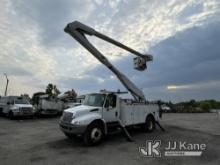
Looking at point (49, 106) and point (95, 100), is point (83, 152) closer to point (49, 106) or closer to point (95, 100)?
point (95, 100)

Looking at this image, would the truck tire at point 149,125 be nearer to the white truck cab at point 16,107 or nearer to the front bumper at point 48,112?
the white truck cab at point 16,107

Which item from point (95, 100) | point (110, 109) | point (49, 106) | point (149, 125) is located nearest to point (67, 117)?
point (95, 100)

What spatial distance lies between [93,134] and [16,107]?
41.6ft

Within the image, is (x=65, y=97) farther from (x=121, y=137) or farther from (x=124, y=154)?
(x=124, y=154)

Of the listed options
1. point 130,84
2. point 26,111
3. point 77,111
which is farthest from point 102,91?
point 26,111

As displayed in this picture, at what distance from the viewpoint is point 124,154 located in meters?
7.16

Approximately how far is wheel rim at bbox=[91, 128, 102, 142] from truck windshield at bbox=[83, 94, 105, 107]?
1207 millimetres

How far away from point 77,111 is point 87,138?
1172mm

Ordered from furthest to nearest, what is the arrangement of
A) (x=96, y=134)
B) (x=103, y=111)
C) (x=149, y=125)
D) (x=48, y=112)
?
(x=48, y=112)
(x=149, y=125)
(x=103, y=111)
(x=96, y=134)

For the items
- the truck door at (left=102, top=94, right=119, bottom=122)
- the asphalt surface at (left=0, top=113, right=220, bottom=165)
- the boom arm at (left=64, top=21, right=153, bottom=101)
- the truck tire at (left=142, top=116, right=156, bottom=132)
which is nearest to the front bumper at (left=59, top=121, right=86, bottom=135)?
the asphalt surface at (left=0, top=113, right=220, bottom=165)

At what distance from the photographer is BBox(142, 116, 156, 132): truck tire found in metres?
11.9

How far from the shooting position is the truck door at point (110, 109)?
9.27 metres

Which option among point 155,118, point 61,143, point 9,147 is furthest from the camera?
point 155,118

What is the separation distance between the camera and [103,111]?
9.16 metres
